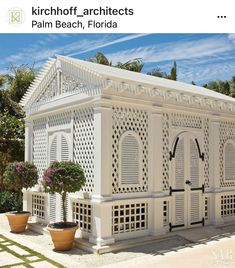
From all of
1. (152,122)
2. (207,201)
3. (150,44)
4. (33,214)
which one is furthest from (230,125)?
(33,214)

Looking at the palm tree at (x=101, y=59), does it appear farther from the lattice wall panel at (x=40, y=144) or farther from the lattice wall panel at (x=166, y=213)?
the lattice wall panel at (x=166, y=213)

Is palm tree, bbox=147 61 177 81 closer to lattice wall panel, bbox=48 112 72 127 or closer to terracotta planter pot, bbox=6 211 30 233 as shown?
lattice wall panel, bbox=48 112 72 127

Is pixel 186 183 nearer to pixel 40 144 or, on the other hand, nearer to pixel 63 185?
pixel 63 185

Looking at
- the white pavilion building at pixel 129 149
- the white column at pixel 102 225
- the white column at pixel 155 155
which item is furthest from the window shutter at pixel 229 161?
the white column at pixel 102 225

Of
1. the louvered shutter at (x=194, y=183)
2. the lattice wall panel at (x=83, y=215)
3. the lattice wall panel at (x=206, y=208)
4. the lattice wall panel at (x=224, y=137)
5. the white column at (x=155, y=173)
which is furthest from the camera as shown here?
the lattice wall panel at (x=224, y=137)

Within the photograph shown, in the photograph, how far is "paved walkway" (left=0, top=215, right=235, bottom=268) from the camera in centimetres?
676

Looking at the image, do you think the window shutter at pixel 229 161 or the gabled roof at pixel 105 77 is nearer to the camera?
the gabled roof at pixel 105 77

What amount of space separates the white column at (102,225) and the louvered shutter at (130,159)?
873 mm

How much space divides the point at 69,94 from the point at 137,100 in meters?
1.89

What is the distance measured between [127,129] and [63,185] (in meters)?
2.10

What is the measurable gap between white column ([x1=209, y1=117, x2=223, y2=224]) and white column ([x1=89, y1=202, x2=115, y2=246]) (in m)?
4.02

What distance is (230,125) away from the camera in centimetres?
1136

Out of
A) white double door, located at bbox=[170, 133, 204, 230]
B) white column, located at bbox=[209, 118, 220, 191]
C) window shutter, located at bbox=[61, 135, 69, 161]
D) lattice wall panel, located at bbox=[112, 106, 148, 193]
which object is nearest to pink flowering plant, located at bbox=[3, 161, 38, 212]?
window shutter, located at bbox=[61, 135, 69, 161]

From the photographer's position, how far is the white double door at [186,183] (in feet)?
31.1
